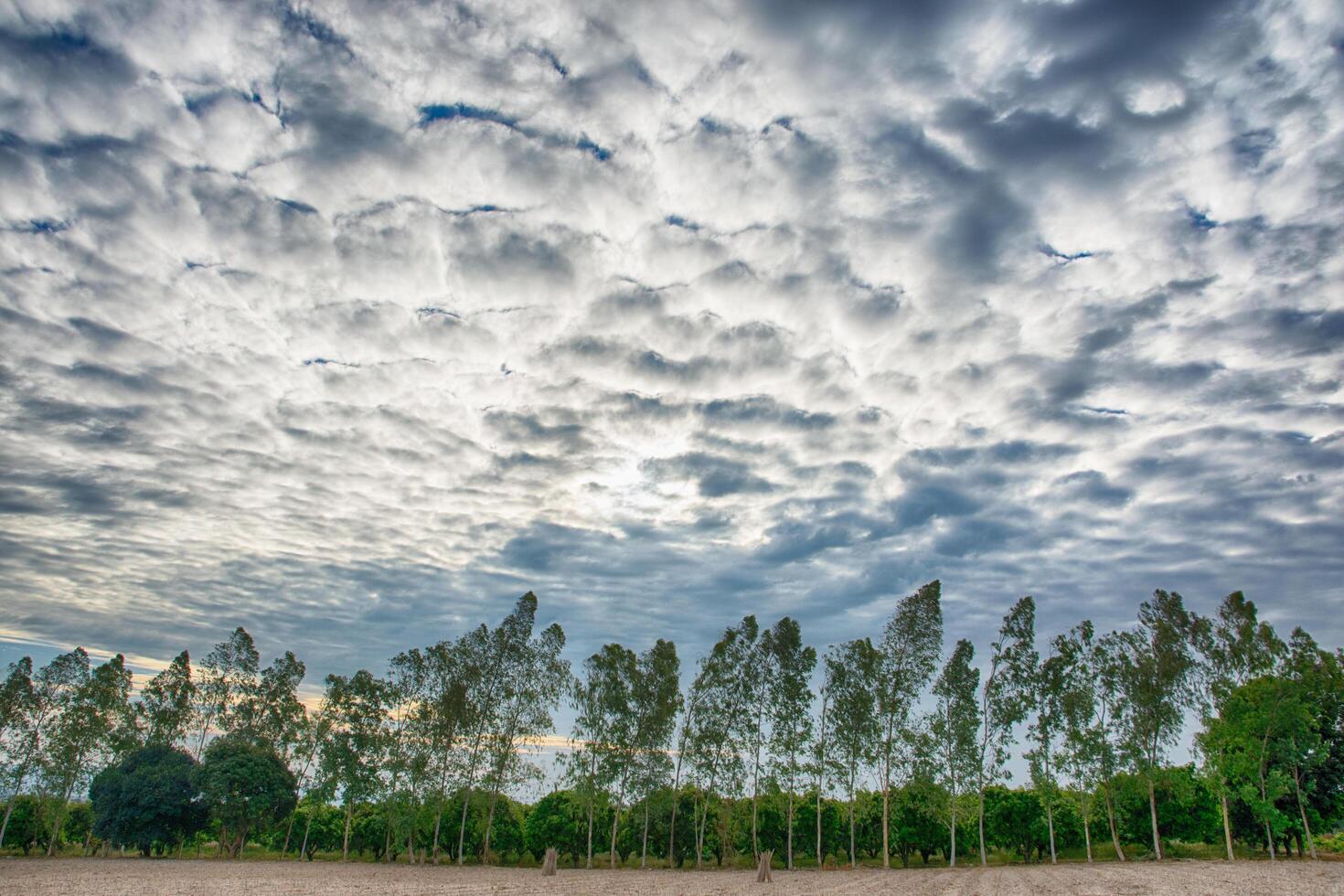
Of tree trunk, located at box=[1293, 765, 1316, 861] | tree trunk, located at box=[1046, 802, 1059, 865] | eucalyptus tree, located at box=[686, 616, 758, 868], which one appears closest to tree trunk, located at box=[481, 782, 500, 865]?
eucalyptus tree, located at box=[686, 616, 758, 868]

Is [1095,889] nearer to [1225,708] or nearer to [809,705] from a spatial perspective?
[809,705]

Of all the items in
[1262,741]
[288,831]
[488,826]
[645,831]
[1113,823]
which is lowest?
[288,831]

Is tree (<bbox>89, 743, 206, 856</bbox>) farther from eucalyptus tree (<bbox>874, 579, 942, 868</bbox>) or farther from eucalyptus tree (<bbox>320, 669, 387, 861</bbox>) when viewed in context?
eucalyptus tree (<bbox>874, 579, 942, 868</bbox>)

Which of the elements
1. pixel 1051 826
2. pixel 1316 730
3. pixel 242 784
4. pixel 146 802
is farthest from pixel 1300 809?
pixel 146 802

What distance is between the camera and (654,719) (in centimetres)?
6931

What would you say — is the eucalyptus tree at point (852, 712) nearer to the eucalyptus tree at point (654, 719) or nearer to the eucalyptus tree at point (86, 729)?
the eucalyptus tree at point (654, 719)

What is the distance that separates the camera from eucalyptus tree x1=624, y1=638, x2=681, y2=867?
66812mm

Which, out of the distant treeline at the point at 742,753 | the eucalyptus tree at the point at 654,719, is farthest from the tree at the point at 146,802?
the eucalyptus tree at the point at 654,719

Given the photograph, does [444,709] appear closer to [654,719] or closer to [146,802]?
[654,719]

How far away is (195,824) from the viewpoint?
70812mm

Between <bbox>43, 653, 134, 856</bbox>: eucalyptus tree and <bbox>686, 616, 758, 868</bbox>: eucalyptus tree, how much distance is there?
5856 cm

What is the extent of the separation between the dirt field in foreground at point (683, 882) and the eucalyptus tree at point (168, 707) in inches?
1111

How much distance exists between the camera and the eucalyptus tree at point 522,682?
67.2 metres

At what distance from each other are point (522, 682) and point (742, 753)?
21.3 m
